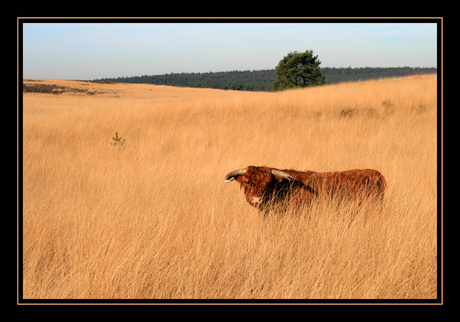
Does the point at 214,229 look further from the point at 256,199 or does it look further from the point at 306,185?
the point at 306,185

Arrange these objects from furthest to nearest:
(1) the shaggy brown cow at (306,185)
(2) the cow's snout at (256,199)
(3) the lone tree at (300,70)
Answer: (3) the lone tree at (300,70)
(1) the shaggy brown cow at (306,185)
(2) the cow's snout at (256,199)

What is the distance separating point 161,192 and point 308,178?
223cm

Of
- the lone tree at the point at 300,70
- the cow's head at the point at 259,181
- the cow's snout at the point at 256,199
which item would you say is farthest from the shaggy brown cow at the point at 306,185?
the lone tree at the point at 300,70

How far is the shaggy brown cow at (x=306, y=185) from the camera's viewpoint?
3.57 meters

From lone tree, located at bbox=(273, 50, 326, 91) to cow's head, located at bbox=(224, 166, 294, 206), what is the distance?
37427 millimetres

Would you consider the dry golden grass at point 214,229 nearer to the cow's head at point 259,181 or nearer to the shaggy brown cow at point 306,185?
the shaggy brown cow at point 306,185

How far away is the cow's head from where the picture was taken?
11.3 feet

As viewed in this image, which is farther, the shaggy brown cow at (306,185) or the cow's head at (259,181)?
the shaggy brown cow at (306,185)

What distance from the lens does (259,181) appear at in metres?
3.52

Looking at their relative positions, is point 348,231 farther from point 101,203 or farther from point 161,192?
point 101,203

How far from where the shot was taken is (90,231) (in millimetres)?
3445

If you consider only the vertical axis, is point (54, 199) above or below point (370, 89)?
below

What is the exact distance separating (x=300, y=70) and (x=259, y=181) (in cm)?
3880
